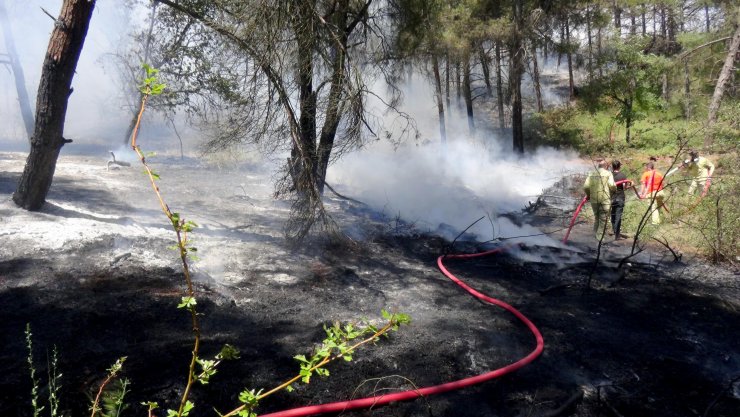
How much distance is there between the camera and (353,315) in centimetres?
518

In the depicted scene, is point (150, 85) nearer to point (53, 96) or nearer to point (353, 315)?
point (353, 315)

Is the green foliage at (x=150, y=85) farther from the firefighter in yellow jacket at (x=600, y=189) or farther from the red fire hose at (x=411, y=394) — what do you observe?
the firefighter in yellow jacket at (x=600, y=189)

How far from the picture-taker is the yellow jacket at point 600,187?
348 inches

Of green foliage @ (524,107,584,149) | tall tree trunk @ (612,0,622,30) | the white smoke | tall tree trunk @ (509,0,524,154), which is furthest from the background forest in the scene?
tall tree trunk @ (612,0,622,30)

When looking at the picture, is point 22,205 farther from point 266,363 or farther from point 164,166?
point 164,166

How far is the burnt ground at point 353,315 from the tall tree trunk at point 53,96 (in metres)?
0.36

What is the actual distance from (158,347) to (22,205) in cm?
450

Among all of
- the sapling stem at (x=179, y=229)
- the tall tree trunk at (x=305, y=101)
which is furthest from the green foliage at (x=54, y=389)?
the tall tree trunk at (x=305, y=101)

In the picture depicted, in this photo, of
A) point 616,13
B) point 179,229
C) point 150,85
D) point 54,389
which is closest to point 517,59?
point 616,13

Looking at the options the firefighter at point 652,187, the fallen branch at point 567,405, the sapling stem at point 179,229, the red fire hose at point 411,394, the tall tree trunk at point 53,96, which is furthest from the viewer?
the firefighter at point 652,187

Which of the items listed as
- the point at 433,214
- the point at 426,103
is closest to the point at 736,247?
the point at 433,214

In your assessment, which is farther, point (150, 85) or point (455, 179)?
point (455, 179)

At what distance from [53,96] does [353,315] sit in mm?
5137

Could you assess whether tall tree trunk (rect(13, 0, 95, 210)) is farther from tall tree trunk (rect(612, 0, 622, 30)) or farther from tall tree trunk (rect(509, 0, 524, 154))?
tall tree trunk (rect(612, 0, 622, 30))
